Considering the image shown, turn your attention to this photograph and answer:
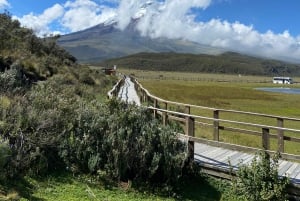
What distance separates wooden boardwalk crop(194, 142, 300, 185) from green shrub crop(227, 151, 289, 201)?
0.43m

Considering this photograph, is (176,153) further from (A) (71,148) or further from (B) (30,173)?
(B) (30,173)

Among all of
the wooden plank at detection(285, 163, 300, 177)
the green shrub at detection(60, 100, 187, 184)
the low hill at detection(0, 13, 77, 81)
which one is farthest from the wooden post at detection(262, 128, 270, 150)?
the low hill at detection(0, 13, 77, 81)

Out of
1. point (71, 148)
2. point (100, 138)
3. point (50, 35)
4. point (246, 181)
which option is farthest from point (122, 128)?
point (50, 35)

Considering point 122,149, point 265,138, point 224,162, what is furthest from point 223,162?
point 122,149

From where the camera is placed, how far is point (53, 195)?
6.65 m

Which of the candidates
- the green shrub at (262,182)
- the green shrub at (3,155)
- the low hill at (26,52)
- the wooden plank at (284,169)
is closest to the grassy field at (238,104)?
the wooden plank at (284,169)

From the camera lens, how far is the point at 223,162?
31.4 ft

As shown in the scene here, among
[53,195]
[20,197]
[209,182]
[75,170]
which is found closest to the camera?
[20,197]

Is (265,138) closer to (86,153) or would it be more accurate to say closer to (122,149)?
(122,149)

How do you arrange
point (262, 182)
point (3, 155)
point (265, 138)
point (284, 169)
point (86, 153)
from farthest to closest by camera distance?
point (284, 169), point (265, 138), point (86, 153), point (262, 182), point (3, 155)

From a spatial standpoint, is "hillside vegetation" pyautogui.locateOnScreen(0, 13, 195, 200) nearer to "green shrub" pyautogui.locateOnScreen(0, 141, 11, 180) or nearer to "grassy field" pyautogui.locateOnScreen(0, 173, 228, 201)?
"grassy field" pyautogui.locateOnScreen(0, 173, 228, 201)

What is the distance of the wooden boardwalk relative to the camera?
29.2 feet

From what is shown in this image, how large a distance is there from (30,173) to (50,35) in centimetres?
3743

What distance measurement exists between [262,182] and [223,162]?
6.91 ft
